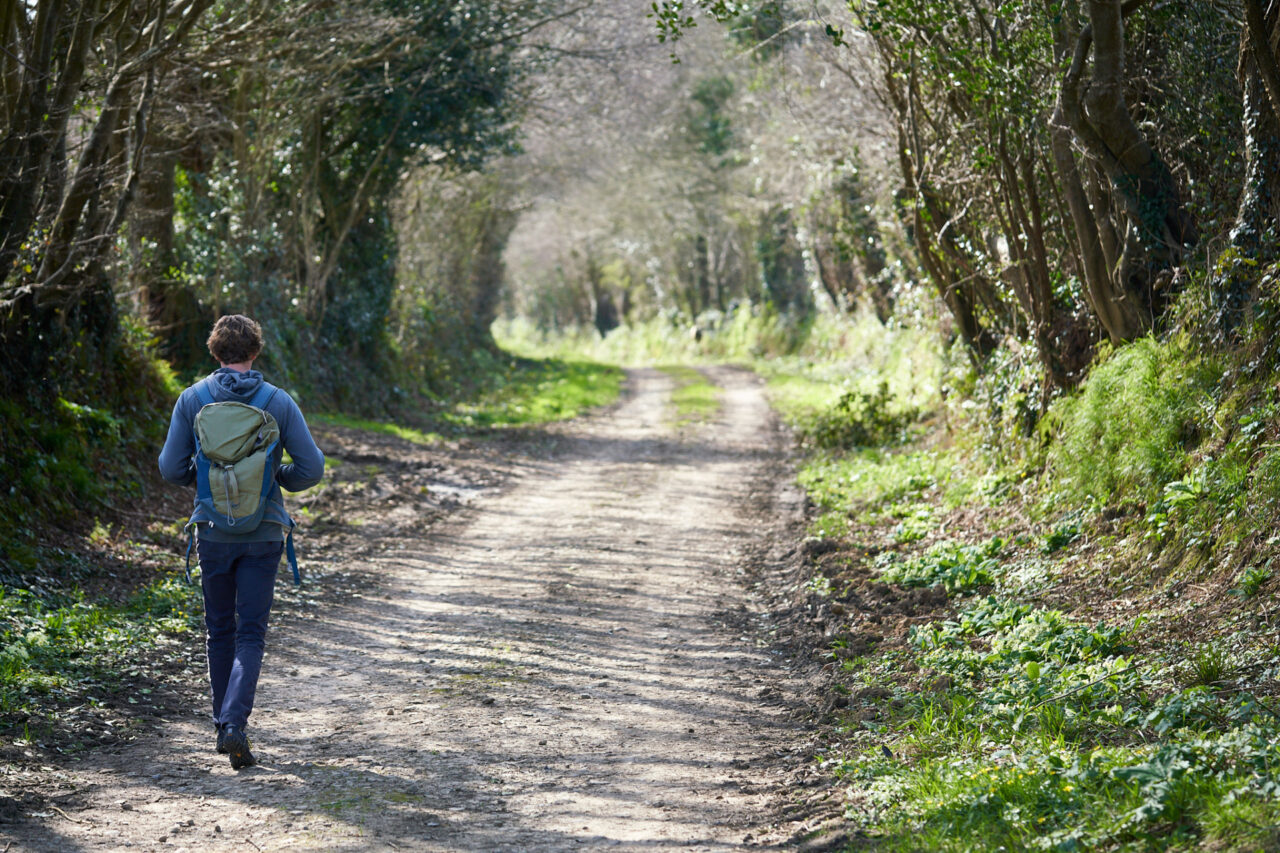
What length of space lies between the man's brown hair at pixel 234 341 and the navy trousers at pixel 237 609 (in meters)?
0.86

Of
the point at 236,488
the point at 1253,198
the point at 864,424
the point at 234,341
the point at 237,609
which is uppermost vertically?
the point at 1253,198

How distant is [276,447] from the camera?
5.35 metres

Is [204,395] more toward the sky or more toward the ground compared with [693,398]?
more toward the sky

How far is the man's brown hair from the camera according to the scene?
5.26 meters

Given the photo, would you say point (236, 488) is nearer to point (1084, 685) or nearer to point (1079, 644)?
Result: point (1084, 685)

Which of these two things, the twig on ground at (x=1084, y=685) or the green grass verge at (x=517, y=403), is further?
the green grass verge at (x=517, y=403)

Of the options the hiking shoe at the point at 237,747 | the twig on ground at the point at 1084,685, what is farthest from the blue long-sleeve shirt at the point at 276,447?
the twig on ground at the point at 1084,685

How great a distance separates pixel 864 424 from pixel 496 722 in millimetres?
10782

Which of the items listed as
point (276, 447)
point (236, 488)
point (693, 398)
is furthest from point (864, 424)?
point (236, 488)

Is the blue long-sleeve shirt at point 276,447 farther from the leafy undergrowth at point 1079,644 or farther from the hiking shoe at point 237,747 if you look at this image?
the leafy undergrowth at point 1079,644

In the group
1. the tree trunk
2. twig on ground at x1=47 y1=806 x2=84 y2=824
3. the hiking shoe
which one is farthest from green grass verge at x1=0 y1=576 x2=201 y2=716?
the tree trunk

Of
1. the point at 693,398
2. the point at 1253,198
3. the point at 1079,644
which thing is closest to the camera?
the point at 1079,644

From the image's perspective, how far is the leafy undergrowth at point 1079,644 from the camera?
13.5 feet

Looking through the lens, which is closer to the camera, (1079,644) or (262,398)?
(262,398)
